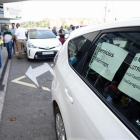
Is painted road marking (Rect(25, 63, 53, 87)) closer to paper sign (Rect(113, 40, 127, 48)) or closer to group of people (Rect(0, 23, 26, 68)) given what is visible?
group of people (Rect(0, 23, 26, 68))

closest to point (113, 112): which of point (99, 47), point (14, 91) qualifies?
point (99, 47)

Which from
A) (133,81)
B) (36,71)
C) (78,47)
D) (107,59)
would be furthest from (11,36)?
(133,81)

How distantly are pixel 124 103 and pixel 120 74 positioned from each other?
22 centimetres

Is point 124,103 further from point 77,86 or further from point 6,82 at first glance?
point 6,82

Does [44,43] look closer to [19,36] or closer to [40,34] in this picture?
[40,34]

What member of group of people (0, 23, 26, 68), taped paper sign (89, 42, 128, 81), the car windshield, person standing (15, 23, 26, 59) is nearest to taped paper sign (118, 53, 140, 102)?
taped paper sign (89, 42, 128, 81)

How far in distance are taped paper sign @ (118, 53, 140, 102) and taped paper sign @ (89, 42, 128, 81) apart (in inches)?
4.8

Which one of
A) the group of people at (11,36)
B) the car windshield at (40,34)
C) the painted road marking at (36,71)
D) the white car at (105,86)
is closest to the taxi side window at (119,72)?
the white car at (105,86)

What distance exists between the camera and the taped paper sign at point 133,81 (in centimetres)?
112

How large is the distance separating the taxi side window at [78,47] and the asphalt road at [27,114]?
1.35 metres

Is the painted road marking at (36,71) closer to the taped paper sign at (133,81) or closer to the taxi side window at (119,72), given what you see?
the taxi side window at (119,72)

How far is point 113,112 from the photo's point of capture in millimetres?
1138

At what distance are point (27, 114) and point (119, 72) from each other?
2.42m

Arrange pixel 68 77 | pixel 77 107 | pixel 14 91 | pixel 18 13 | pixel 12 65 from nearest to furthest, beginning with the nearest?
pixel 77 107
pixel 68 77
pixel 14 91
pixel 12 65
pixel 18 13
